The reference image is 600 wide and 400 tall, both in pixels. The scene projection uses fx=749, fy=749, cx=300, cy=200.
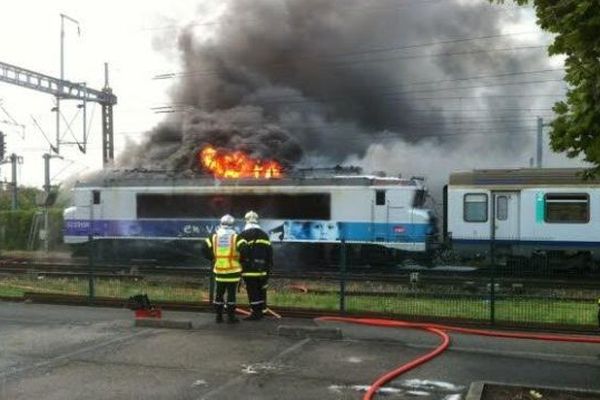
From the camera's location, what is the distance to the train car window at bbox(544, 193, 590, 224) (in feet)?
59.6

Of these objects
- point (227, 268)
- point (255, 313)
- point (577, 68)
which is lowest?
point (255, 313)

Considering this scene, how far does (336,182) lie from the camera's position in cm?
2081

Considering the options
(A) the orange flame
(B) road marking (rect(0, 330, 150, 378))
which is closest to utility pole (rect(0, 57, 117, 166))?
(A) the orange flame

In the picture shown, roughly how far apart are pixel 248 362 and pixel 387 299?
5.39 m

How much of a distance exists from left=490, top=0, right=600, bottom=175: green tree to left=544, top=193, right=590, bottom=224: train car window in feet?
43.4

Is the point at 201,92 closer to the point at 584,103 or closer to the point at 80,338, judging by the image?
the point at 80,338

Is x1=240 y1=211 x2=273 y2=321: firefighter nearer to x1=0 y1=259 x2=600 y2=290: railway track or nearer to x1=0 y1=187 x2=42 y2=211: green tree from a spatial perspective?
x1=0 y1=259 x2=600 y2=290: railway track

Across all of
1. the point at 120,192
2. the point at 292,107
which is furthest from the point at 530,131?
the point at 120,192

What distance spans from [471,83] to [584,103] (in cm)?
2643

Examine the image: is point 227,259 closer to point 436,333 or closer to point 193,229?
point 436,333

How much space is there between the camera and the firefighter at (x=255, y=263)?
10164 millimetres

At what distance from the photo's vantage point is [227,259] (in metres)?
10.1

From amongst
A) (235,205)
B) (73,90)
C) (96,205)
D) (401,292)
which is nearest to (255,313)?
(401,292)

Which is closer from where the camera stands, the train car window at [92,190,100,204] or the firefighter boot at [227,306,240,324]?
the firefighter boot at [227,306,240,324]
